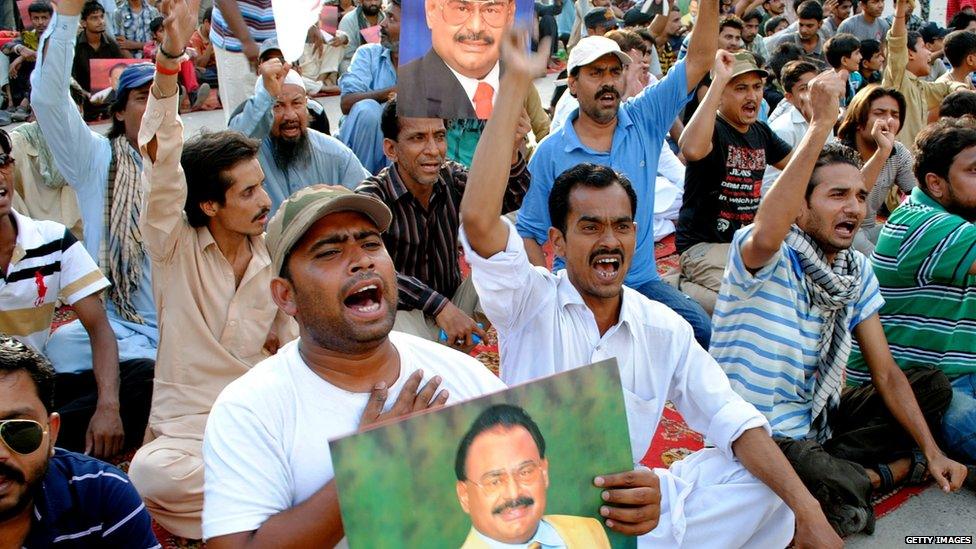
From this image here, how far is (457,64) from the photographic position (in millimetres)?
2637

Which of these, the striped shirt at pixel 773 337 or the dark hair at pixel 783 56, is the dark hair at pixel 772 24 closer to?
the dark hair at pixel 783 56

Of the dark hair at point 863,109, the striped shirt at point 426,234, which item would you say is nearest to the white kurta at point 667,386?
the striped shirt at point 426,234

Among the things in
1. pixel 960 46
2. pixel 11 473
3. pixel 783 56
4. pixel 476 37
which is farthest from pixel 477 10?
pixel 783 56

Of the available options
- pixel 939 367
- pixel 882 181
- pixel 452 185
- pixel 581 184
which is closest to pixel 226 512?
pixel 581 184

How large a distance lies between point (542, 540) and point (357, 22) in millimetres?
9132

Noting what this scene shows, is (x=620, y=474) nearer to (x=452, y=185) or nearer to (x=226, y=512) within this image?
(x=226, y=512)

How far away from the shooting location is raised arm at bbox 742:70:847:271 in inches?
107

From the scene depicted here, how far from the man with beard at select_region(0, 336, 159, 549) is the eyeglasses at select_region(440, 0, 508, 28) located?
1.34 m

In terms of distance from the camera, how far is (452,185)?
150 inches

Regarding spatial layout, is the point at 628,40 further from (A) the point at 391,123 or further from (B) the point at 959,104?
(A) the point at 391,123

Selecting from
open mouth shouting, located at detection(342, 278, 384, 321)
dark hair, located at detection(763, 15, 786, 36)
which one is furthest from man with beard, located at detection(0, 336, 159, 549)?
dark hair, located at detection(763, 15, 786, 36)

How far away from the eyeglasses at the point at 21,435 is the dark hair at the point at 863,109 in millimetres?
4376

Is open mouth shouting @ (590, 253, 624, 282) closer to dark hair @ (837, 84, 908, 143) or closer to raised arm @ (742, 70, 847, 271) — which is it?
raised arm @ (742, 70, 847, 271)

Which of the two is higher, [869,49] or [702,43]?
[702,43]
